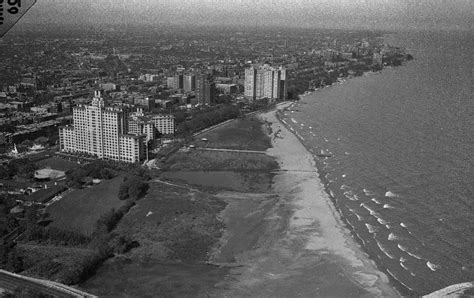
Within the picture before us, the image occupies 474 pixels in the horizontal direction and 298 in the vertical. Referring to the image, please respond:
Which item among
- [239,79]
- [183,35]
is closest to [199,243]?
[239,79]

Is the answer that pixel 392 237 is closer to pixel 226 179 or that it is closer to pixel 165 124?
pixel 226 179

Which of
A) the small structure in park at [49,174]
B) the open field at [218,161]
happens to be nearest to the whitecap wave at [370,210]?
the open field at [218,161]

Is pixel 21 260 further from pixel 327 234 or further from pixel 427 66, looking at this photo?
pixel 427 66

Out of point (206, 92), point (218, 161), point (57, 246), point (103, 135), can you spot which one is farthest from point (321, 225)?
point (206, 92)

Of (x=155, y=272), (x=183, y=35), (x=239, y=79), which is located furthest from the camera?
(x=183, y=35)

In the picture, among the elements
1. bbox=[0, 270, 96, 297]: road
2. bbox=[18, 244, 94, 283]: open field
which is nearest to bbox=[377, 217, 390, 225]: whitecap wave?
bbox=[18, 244, 94, 283]: open field

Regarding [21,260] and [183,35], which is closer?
[21,260]

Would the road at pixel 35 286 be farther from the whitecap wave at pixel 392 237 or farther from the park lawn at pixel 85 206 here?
the whitecap wave at pixel 392 237
